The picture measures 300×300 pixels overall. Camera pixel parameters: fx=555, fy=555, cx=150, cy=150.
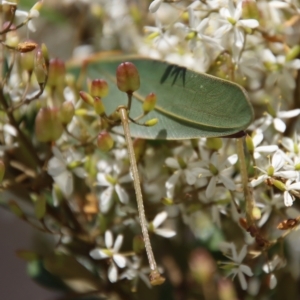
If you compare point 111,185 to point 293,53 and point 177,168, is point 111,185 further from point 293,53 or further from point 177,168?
point 293,53

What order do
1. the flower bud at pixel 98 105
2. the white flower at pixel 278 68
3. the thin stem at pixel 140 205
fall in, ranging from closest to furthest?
the thin stem at pixel 140 205 → the flower bud at pixel 98 105 → the white flower at pixel 278 68

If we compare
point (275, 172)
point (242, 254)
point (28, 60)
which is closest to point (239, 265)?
point (242, 254)

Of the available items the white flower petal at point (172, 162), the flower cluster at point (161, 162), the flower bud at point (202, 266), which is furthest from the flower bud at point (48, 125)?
the flower bud at point (202, 266)

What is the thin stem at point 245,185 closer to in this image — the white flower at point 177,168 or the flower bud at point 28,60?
the white flower at point 177,168

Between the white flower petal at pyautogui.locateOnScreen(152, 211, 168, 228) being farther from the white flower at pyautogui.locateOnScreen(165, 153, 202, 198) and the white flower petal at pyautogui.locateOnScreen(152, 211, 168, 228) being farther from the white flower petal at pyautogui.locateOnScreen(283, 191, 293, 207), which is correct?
the white flower petal at pyautogui.locateOnScreen(283, 191, 293, 207)

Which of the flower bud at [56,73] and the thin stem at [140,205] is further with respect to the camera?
the flower bud at [56,73]

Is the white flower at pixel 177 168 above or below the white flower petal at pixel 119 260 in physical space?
above

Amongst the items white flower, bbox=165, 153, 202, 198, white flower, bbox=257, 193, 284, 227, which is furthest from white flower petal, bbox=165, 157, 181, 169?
white flower, bbox=257, 193, 284, 227
